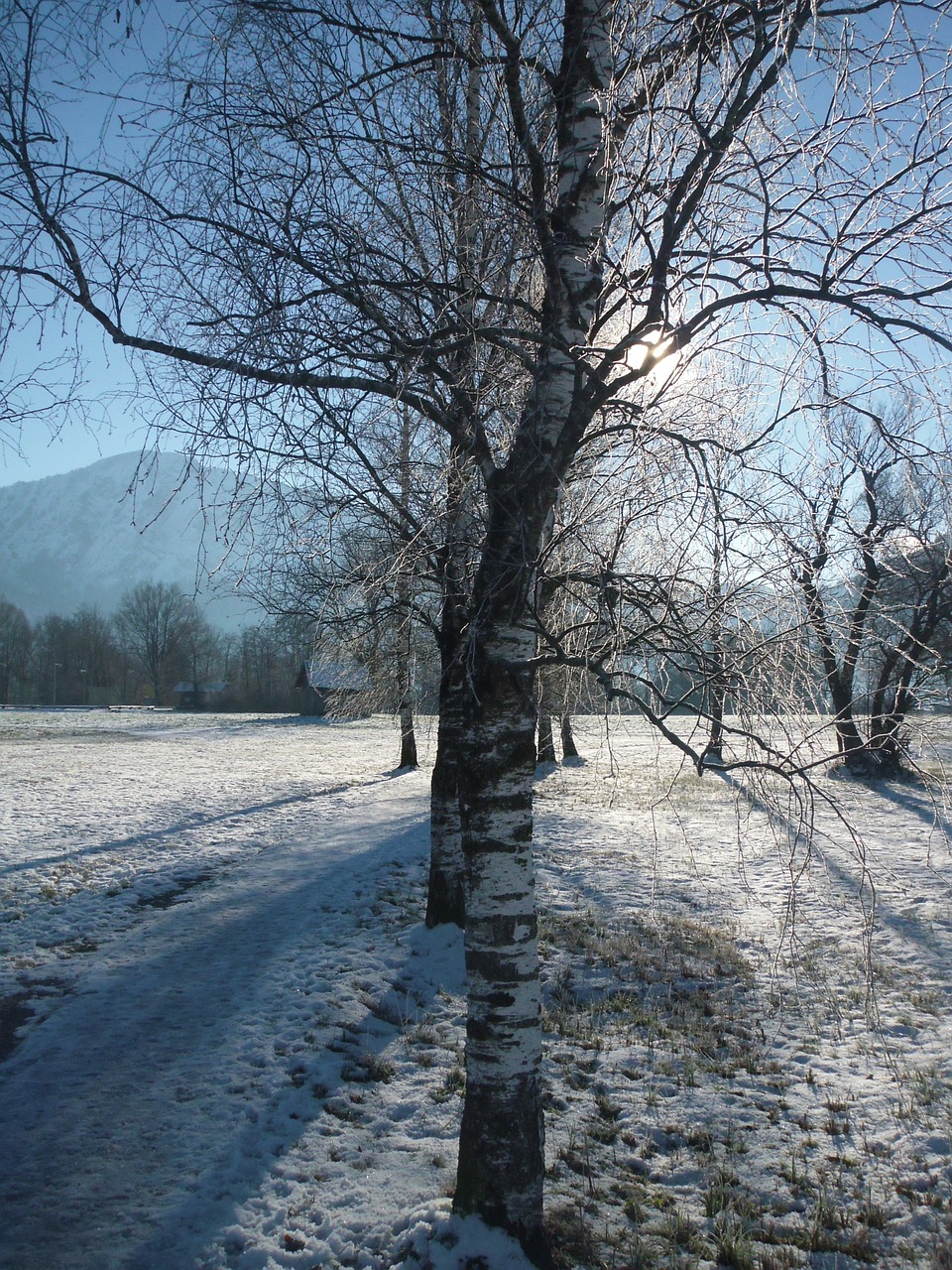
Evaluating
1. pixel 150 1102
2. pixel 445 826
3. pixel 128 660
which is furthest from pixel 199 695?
pixel 150 1102

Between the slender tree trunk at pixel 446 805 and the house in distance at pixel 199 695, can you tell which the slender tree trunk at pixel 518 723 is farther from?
the house in distance at pixel 199 695

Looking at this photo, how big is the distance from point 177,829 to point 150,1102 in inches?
401

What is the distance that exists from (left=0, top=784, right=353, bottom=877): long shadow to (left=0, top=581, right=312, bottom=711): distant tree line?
192 ft

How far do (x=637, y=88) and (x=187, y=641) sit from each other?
→ 330 feet

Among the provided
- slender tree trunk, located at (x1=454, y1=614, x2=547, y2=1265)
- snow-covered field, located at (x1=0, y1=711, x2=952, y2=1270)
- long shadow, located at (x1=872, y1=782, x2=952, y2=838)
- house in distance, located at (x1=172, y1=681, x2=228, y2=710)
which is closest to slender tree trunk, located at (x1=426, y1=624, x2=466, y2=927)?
snow-covered field, located at (x1=0, y1=711, x2=952, y2=1270)

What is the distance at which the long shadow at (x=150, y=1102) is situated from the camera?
397 cm

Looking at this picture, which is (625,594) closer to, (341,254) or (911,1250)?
(341,254)

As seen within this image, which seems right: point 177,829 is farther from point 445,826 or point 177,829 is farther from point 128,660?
point 128,660

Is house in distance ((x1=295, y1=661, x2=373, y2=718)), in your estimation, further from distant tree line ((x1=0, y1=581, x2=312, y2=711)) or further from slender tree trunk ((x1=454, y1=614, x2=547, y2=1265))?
distant tree line ((x1=0, y1=581, x2=312, y2=711))

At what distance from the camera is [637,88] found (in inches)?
141

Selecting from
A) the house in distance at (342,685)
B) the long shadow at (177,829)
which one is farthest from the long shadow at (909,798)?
the long shadow at (177,829)

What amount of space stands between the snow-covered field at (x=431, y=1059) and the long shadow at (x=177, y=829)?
→ 169 millimetres

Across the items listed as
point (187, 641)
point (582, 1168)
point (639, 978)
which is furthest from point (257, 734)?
point (187, 641)

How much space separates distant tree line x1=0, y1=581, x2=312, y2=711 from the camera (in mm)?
88562
